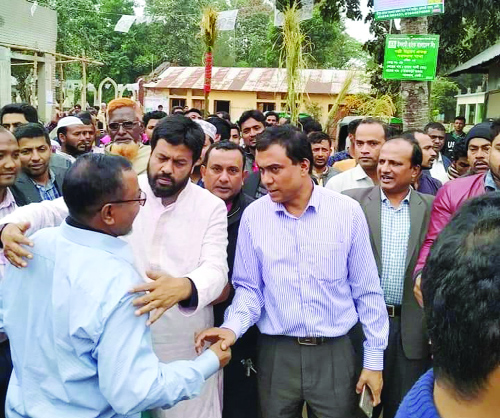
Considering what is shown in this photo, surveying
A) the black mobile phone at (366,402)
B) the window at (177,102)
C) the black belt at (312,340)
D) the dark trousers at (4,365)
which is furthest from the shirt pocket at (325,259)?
the window at (177,102)

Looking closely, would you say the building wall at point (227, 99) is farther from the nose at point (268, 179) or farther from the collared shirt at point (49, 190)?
the nose at point (268, 179)

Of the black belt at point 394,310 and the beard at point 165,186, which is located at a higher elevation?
the beard at point 165,186

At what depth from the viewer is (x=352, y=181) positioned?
13.4 ft

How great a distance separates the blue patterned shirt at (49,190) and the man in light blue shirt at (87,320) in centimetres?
183

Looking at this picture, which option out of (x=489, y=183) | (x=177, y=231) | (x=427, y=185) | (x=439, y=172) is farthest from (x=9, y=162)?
(x=439, y=172)

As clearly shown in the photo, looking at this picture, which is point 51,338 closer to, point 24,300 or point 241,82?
point 24,300

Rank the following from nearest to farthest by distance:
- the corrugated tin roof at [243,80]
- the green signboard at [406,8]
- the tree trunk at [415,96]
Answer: the green signboard at [406,8]
the tree trunk at [415,96]
the corrugated tin roof at [243,80]

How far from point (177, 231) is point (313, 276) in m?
0.65

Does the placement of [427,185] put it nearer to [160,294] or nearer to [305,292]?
[305,292]

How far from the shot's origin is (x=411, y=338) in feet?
9.34

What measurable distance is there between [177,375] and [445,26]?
34.0 feet

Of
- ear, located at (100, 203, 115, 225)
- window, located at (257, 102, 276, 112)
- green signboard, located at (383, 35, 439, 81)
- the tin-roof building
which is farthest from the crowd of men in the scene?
window, located at (257, 102, 276, 112)

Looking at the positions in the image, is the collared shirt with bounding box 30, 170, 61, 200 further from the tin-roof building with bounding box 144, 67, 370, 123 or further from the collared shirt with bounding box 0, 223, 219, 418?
the tin-roof building with bounding box 144, 67, 370, 123

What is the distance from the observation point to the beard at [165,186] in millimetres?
2480
